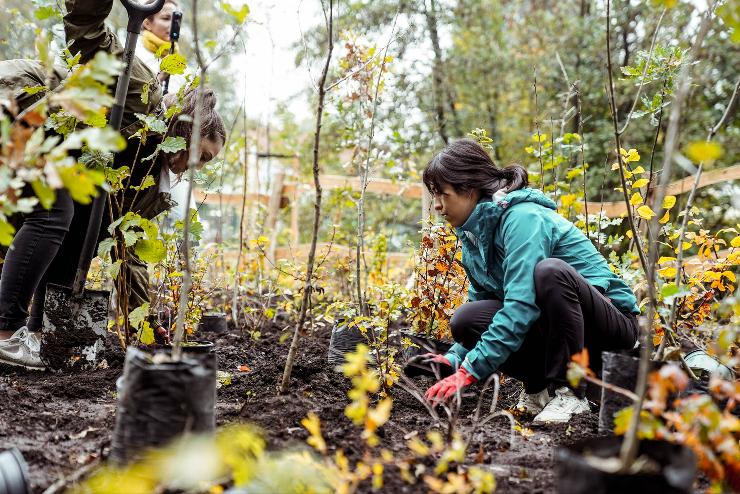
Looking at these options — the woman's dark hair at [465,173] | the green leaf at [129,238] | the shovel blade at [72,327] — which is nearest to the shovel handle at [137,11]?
the green leaf at [129,238]

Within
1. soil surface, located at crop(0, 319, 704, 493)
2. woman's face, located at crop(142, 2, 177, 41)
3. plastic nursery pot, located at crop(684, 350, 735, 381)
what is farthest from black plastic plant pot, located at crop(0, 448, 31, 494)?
woman's face, located at crop(142, 2, 177, 41)

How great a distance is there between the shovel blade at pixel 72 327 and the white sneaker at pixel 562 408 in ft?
6.07

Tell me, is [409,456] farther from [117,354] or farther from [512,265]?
[117,354]

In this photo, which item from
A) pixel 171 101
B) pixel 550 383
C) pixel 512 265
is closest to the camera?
pixel 512 265

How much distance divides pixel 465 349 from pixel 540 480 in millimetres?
969

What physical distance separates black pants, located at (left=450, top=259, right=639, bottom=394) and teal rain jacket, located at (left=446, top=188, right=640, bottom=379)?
0.06m

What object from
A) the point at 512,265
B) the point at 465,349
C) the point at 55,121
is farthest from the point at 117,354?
the point at 512,265

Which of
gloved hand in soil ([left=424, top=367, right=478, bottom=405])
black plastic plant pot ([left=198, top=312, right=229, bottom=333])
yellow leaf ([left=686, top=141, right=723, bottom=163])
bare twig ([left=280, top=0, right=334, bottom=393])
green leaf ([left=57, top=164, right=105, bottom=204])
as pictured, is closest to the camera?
yellow leaf ([left=686, top=141, right=723, bottom=163])

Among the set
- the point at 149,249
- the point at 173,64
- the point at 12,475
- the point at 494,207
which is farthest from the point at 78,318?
the point at 494,207

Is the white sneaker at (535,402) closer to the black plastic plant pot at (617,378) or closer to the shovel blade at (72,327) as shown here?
the black plastic plant pot at (617,378)

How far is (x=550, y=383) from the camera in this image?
7.94 feet

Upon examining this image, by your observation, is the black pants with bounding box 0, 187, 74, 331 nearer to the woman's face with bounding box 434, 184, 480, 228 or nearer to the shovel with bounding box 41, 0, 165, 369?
the shovel with bounding box 41, 0, 165, 369

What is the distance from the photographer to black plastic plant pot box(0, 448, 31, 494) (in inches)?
50.5

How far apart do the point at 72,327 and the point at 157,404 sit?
1497mm
